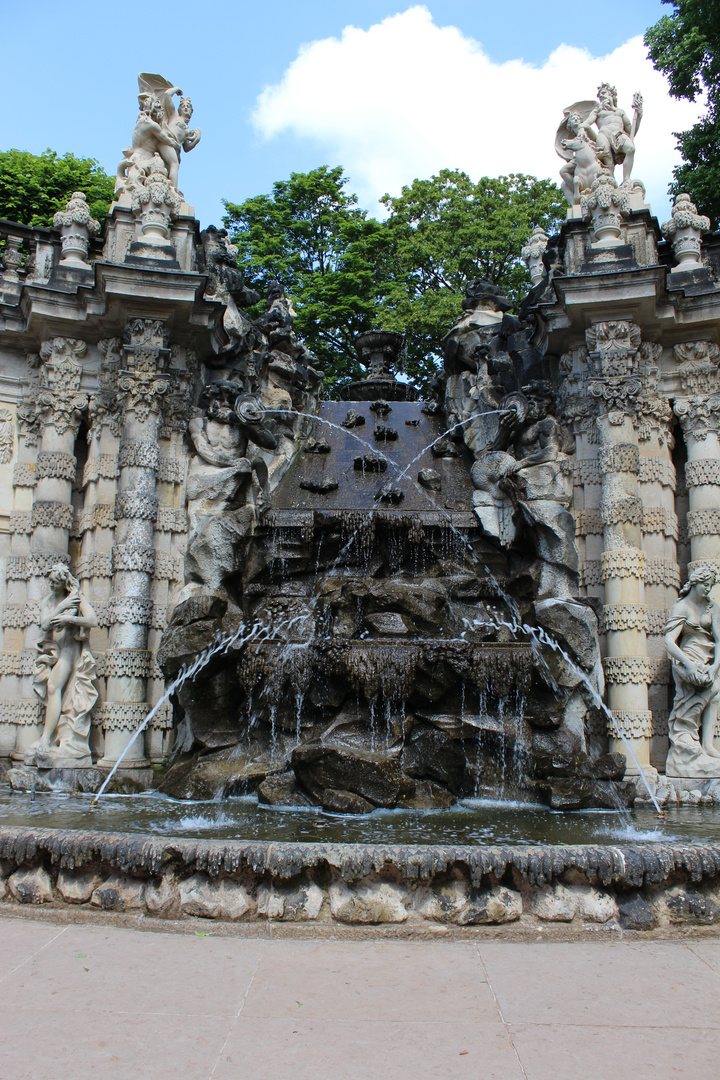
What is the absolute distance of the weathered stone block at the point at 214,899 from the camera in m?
5.21

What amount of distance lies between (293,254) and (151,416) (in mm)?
18449

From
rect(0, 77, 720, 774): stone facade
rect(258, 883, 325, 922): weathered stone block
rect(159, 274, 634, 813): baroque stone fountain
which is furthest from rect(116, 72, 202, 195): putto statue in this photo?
rect(258, 883, 325, 922): weathered stone block

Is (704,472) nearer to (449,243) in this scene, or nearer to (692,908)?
(692,908)

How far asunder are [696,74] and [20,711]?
2062cm

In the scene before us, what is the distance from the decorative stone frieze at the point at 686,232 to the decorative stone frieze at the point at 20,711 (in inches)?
463

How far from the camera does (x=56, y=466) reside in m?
12.3

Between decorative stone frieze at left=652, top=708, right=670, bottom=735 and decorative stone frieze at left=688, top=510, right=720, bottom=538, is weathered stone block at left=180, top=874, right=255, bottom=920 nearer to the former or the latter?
decorative stone frieze at left=652, top=708, right=670, bottom=735

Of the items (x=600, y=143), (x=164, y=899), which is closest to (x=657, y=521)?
(x=600, y=143)

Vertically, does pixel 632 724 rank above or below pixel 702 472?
below

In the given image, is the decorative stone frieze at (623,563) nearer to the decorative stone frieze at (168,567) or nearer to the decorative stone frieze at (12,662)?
the decorative stone frieze at (168,567)

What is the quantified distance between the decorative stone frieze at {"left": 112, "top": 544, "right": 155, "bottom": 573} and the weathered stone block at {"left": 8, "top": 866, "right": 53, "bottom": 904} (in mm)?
6192

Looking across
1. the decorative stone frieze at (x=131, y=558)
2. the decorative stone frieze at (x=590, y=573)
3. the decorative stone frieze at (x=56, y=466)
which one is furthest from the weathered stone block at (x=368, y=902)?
the decorative stone frieze at (x=56, y=466)

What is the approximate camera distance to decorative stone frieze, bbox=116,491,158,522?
11555 mm

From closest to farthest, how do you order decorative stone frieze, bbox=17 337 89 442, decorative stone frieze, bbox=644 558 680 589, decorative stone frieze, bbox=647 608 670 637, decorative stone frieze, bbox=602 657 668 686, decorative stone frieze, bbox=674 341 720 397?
1. decorative stone frieze, bbox=602 657 668 686
2. decorative stone frieze, bbox=647 608 670 637
3. decorative stone frieze, bbox=644 558 680 589
4. decorative stone frieze, bbox=674 341 720 397
5. decorative stone frieze, bbox=17 337 89 442
